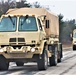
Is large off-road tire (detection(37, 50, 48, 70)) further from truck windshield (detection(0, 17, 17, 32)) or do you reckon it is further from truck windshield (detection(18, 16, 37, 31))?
truck windshield (detection(0, 17, 17, 32))

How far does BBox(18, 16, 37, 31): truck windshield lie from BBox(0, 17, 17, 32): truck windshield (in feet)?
1.09

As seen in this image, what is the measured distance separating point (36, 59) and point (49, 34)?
9.87 feet

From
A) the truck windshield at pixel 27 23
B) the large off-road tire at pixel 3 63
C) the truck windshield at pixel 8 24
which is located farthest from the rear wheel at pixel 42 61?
the truck windshield at pixel 8 24

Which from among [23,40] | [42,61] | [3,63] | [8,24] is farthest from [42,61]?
[8,24]

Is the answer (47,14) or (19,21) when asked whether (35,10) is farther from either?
(19,21)

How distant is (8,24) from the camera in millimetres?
19953

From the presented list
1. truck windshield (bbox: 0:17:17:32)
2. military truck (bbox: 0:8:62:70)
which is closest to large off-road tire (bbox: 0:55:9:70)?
military truck (bbox: 0:8:62:70)

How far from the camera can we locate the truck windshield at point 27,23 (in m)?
19.7

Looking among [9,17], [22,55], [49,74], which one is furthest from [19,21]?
[49,74]

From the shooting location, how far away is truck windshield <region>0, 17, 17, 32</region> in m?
19.8

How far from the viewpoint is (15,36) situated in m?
19.5

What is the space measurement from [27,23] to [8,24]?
91cm

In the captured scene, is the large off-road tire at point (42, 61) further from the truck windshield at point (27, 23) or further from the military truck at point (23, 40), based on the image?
the truck windshield at point (27, 23)

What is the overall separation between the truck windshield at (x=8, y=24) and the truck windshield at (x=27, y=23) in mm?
332
